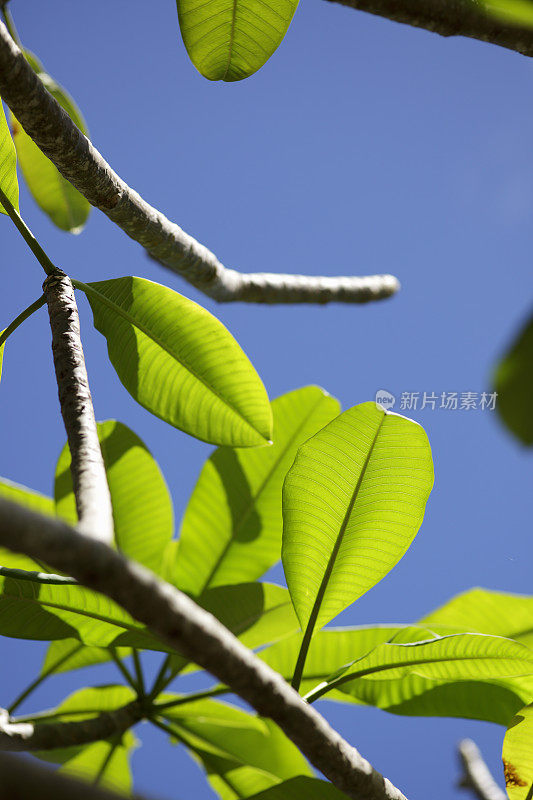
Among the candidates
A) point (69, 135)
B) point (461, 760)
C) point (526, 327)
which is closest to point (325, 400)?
point (69, 135)

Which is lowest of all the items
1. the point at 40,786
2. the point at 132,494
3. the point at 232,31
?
the point at 40,786

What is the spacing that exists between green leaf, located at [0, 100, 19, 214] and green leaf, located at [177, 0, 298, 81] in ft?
0.71

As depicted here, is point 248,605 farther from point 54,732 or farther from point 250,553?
point 54,732

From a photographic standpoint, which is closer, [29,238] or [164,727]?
[29,238]

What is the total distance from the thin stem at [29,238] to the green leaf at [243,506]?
1.16 ft

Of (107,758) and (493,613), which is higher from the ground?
(493,613)

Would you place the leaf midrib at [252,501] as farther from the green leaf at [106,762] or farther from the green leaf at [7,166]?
the green leaf at [7,166]

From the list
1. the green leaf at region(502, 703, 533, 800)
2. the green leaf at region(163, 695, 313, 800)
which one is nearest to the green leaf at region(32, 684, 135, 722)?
the green leaf at region(163, 695, 313, 800)

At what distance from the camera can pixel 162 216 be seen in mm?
→ 739

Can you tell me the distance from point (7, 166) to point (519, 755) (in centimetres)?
77

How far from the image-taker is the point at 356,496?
24.2 inches

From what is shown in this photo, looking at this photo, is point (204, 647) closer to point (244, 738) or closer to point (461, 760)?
point (244, 738)

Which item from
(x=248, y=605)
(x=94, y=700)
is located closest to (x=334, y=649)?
(x=248, y=605)

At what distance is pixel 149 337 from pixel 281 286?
423 mm
